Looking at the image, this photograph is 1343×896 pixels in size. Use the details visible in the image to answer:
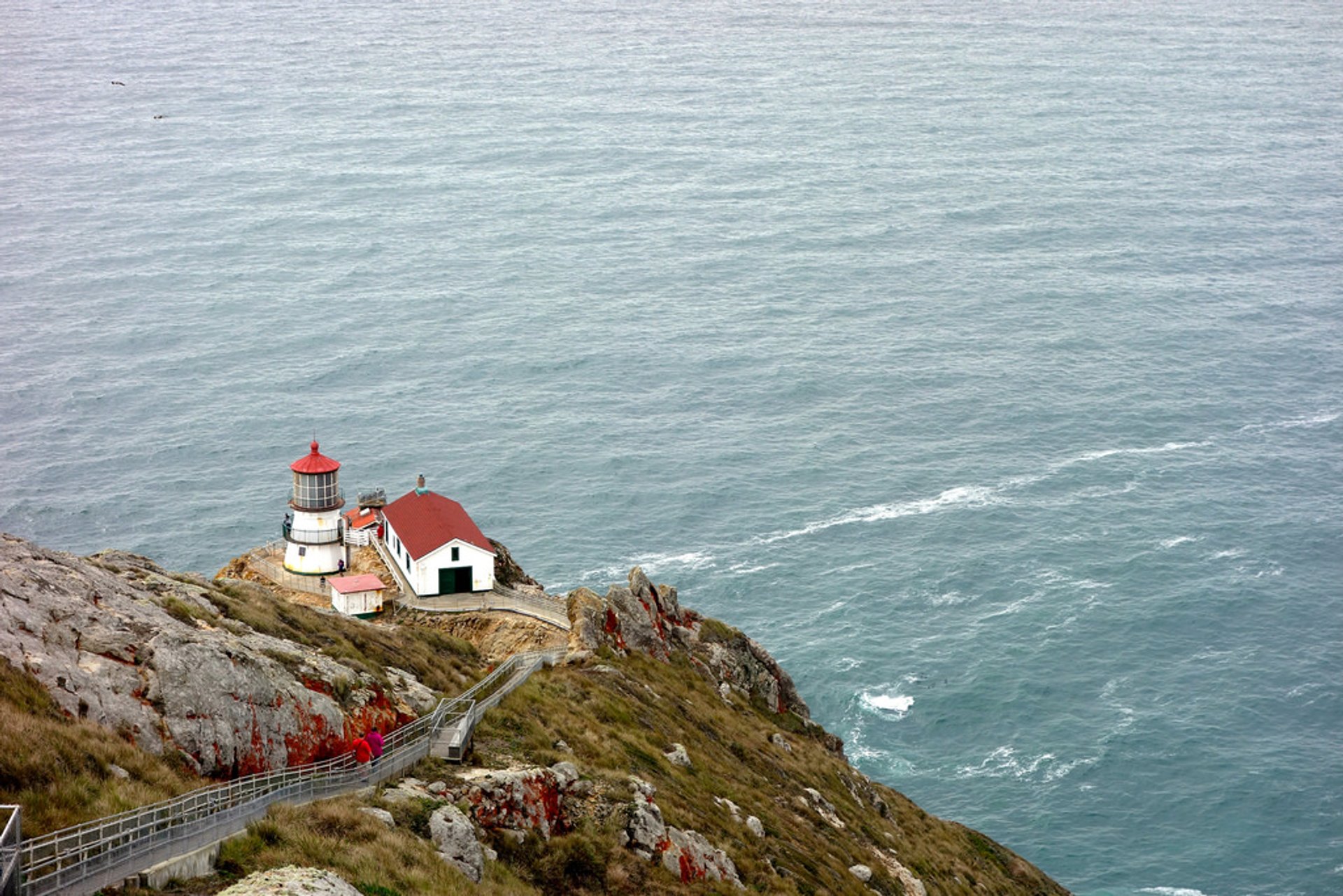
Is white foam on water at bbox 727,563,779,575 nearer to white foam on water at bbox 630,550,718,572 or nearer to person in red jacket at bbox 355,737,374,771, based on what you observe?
white foam on water at bbox 630,550,718,572

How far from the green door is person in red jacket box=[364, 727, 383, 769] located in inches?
1072

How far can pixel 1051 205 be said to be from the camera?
18225 cm

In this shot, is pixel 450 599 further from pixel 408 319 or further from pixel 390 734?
pixel 408 319

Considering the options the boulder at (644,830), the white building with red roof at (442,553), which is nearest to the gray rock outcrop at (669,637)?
the white building with red roof at (442,553)

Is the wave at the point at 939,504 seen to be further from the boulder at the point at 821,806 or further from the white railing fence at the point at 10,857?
the white railing fence at the point at 10,857

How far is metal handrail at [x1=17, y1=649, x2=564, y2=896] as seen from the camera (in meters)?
19.8

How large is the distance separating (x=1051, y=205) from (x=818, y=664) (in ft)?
367

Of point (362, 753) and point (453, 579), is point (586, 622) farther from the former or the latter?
point (362, 753)

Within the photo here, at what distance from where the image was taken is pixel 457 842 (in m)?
26.9

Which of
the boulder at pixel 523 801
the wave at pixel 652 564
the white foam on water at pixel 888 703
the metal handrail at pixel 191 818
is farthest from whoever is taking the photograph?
the wave at pixel 652 564

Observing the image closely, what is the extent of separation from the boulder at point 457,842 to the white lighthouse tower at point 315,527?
1229 inches

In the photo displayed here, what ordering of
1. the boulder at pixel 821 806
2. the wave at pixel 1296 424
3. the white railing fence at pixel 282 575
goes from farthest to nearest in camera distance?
the wave at pixel 1296 424, the white railing fence at pixel 282 575, the boulder at pixel 821 806

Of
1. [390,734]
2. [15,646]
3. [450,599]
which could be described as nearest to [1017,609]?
[450,599]

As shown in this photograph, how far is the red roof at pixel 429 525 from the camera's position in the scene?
57281mm
